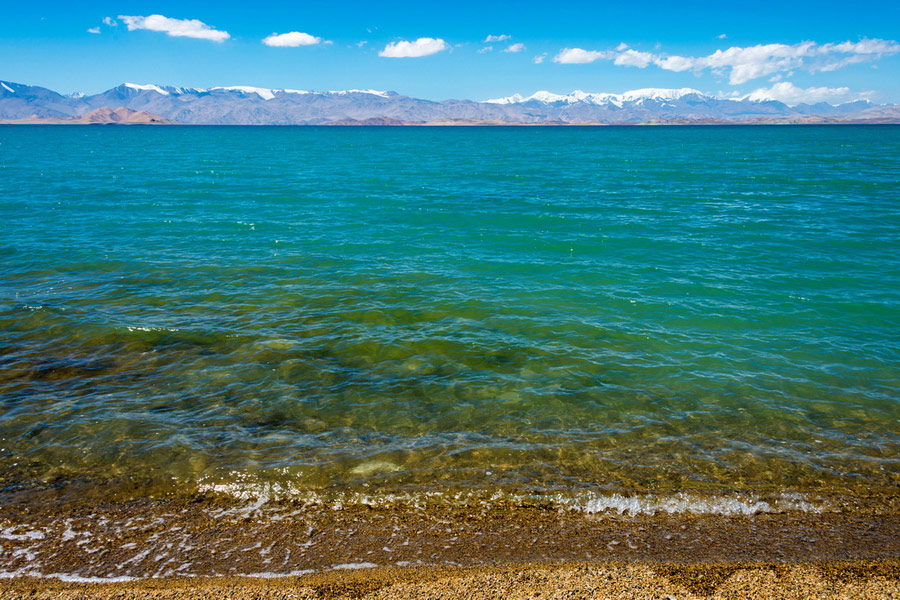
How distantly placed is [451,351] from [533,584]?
883cm

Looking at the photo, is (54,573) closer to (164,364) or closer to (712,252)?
(164,364)

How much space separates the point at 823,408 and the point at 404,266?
55.5 feet

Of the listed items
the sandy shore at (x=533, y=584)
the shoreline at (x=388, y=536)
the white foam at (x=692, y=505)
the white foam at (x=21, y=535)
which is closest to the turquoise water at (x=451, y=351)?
the white foam at (x=692, y=505)

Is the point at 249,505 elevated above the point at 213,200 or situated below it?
below

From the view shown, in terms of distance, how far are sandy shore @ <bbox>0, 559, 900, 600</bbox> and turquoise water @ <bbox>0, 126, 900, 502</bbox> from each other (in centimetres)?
217

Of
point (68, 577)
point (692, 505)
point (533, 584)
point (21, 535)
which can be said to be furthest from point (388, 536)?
point (21, 535)

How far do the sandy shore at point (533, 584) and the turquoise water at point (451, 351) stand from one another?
2172 millimetres

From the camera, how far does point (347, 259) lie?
25484 mm

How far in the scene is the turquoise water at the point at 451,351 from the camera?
9828mm

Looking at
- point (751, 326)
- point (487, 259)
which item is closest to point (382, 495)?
point (751, 326)

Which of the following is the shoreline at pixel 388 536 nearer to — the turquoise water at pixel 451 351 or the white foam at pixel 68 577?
the white foam at pixel 68 577

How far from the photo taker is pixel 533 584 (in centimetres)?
657

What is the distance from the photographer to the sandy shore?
6.42 meters

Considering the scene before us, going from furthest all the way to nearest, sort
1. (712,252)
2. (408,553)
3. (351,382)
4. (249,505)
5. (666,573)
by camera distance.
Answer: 1. (712,252)
2. (351,382)
3. (249,505)
4. (408,553)
5. (666,573)
